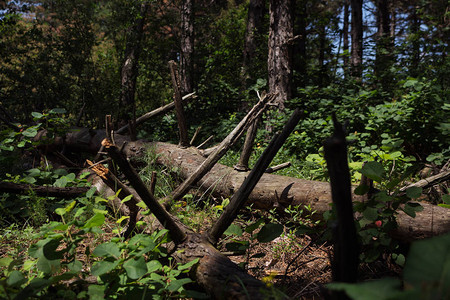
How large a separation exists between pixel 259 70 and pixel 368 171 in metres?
7.17

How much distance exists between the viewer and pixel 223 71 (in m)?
9.05

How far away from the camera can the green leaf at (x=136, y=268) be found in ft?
4.15

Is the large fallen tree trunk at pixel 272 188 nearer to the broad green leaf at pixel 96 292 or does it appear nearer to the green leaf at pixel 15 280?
the broad green leaf at pixel 96 292

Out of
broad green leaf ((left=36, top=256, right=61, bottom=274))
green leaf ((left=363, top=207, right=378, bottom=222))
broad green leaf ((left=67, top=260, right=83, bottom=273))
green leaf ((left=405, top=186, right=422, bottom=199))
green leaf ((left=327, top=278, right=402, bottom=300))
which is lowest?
broad green leaf ((left=67, top=260, right=83, bottom=273))

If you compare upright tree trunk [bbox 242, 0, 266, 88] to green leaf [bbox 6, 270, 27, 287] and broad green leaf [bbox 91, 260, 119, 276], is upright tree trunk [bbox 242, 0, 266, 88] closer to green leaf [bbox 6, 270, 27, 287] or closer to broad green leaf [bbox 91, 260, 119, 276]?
broad green leaf [bbox 91, 260, 119, 276]

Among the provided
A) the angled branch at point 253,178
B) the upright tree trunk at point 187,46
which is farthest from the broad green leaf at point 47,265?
the upright tree trunk at point 187,46

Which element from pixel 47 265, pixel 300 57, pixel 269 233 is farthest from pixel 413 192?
pixel 300 57

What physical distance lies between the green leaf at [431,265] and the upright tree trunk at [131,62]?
7.73 meters

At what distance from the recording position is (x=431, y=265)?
62cm

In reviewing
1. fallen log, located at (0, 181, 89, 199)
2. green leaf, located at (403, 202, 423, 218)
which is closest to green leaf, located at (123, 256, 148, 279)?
green leaf, located at (403, 202, 423, 218)

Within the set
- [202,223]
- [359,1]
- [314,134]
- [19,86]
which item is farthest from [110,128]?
[359,1]

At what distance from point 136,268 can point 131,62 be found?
7702mm

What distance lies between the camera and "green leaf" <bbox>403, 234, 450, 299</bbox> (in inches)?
23.1

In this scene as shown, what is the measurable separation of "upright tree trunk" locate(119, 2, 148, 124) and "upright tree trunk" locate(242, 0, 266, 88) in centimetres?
294
